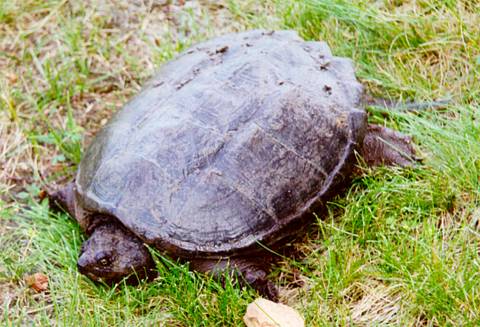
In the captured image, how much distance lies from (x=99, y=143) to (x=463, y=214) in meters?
1.63

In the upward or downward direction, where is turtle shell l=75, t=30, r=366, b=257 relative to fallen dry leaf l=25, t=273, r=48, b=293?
upward

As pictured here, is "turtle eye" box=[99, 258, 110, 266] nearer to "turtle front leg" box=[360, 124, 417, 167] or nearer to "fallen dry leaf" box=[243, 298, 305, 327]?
"fallen dry leaf" box=[243, 298, 305, 327]

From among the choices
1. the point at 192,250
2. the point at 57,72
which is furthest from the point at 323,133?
the point at 57,72

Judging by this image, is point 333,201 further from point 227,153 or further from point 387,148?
point 227,153

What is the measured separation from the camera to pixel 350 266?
2730mm

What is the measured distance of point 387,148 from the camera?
10.3ft

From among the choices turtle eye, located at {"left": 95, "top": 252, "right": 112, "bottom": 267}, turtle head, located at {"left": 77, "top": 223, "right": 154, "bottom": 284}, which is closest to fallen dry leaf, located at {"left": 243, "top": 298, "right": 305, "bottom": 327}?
turtle head, located at {"left": 77, "top": 223, "right": 154, "bottom": 284}

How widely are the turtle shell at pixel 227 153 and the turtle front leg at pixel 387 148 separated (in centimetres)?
9

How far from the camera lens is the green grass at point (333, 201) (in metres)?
2.64

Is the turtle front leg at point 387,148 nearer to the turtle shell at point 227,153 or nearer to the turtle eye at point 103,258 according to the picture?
the turtle shell at point 227,153

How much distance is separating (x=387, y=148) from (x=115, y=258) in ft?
4.35

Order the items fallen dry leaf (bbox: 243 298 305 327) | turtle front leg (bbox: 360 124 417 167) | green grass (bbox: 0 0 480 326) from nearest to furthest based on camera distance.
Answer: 1. fallen dry leaf (bbox: 243 298 305 327)
2. green grass (bbox: 0 0 480 326)
3. turtle front leg (bbox: 360 124 417 167)

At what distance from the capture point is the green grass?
2.64 metres

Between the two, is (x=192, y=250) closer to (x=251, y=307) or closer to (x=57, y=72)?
(x=251, y=307)
